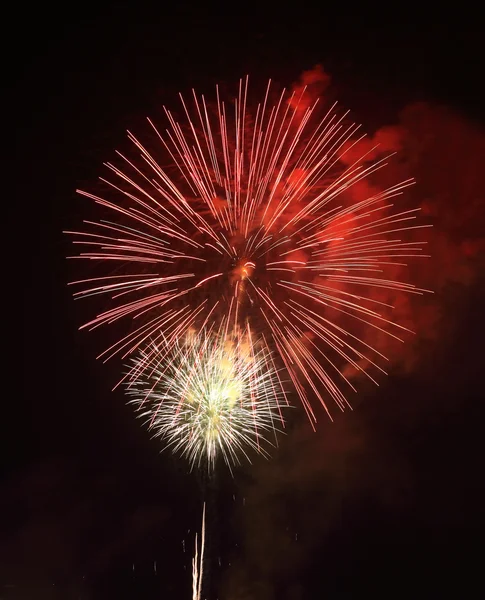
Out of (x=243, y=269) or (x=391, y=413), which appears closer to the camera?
(x=243, y=269)

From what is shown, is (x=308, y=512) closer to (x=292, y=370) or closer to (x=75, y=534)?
(x=292, y=370)

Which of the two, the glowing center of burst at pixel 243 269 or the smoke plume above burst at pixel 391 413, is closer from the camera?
the glowing center of burst at pixel 243 269

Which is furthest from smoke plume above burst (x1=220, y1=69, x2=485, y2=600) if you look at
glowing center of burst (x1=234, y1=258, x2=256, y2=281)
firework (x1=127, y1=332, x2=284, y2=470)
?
glowing center of burst (x1=234, y1=258, x2=256, y2=281)

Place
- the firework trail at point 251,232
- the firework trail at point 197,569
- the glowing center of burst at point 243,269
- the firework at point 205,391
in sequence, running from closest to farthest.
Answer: the firework trail at point 251,232 → the glowing center of burst at point 243,269 → the firework at point 205,391 → the firework trail at point 197,569

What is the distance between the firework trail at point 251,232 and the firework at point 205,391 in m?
0.14

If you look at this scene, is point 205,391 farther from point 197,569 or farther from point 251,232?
point 197,569

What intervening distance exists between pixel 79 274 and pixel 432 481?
376 cm

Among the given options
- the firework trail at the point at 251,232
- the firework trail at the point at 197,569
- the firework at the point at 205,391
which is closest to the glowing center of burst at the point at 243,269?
the firework trail at the point at 251,232

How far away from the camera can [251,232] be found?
16.4ft

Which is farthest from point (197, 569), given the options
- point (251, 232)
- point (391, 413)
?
point (251, 232)

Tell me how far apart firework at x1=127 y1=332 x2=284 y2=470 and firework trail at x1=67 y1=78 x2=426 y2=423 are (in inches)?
5.7

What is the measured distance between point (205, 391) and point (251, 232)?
150 centimetres

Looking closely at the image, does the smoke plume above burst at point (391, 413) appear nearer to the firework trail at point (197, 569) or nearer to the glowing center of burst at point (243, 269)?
the firework trail at point (197, 569)

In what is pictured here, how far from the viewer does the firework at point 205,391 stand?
529 cm
